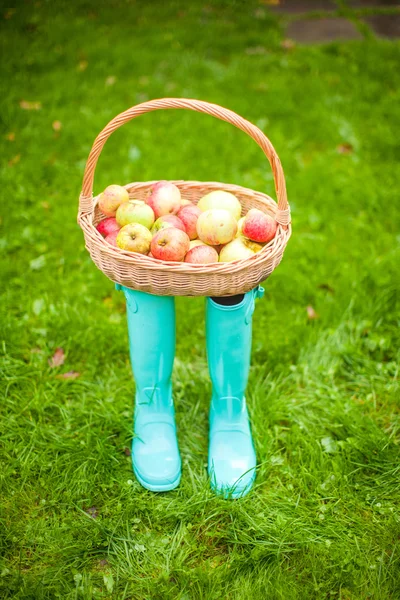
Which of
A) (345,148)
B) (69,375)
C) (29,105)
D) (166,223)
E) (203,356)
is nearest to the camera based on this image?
(166,223)

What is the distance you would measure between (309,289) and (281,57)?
10.1 ft

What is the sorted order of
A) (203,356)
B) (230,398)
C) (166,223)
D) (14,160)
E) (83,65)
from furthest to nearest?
(83,65) → (14,160) → (203,356) → (230,398) → (166,223)

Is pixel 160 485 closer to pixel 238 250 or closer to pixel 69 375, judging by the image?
pixel 69 375

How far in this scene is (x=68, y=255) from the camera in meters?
2.89

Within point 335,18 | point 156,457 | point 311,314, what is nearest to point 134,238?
point 156,457

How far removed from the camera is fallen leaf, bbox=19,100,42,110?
4.01 meters

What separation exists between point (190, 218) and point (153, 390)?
629 mm

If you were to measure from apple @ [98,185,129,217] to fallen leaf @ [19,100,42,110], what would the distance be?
263 centimetres

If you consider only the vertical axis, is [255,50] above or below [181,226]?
below

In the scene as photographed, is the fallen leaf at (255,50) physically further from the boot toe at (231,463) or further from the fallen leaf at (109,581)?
the fallen leaf at (109,581)

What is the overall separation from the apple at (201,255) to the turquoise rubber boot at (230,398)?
0.57 ft

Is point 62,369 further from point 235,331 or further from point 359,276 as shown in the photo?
point 359,276

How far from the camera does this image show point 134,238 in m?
1.60

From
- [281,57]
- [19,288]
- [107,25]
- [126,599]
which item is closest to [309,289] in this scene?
[19,288]
